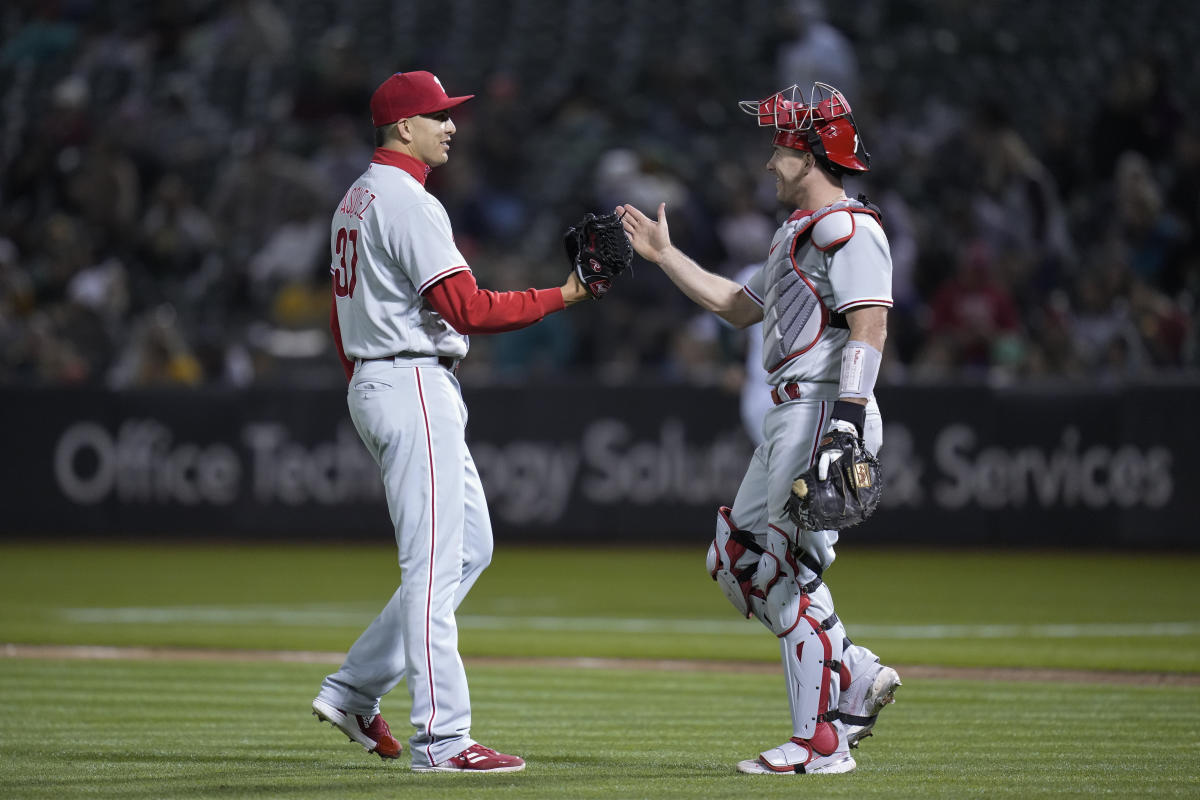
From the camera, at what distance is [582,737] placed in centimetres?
689

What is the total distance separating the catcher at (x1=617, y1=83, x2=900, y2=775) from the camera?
5.72m

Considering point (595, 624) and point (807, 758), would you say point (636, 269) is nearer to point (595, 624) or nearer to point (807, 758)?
point (595, 624)

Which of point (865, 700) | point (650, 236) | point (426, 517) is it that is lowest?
point (865, 700)

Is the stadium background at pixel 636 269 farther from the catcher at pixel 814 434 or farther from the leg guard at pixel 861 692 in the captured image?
the leg guard at pixel 861 692

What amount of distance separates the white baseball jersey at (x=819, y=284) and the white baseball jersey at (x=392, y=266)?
1075 millimetres

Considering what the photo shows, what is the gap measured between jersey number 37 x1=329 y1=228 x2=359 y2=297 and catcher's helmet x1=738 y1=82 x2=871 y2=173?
1.44 meters

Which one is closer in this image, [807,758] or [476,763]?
[476,763]

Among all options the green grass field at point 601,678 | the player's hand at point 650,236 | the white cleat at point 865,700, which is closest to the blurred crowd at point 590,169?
the green grass field at point 601,678

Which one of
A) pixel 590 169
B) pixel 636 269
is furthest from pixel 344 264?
pixel 590 169

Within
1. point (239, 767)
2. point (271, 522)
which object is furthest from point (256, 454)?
point (239, 767)

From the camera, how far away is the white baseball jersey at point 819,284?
5805 millimetres

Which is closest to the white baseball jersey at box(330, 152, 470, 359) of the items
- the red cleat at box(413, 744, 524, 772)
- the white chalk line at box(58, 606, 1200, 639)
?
the red cleat at box(413, 744, 524, 772)

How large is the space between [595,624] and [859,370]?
638cm

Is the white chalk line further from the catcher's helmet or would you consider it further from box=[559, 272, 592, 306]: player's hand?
box=[559, 272, 592, 306]: player's hand
